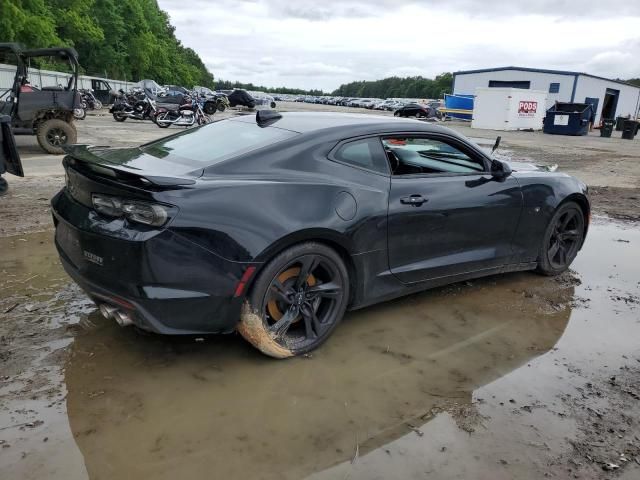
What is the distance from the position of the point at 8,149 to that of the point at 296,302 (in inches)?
230

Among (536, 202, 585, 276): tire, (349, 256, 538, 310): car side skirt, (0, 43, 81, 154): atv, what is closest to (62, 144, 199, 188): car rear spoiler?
(349, 256, 538, 310): car side skirt

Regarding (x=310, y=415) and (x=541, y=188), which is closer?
(x=310, y=415)

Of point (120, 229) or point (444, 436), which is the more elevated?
point (120, 229)

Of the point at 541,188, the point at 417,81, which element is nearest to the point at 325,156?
the point at 541,188

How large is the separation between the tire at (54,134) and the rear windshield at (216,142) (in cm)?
851

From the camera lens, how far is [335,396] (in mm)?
2898

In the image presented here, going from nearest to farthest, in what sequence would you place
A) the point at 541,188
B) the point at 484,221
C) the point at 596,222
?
1. the point at 484,221
2. the point at 541,188
3. the point at 596,222

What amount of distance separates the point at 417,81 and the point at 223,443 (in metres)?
140

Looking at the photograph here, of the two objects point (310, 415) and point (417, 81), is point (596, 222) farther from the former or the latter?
point (417, 81)

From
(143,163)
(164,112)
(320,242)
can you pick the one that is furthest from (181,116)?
(320,242)

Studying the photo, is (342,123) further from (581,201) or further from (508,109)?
(508,109)

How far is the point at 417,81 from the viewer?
5276 inches

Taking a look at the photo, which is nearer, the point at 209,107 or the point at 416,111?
the point at 209,107

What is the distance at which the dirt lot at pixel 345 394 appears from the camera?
7.86 feet
